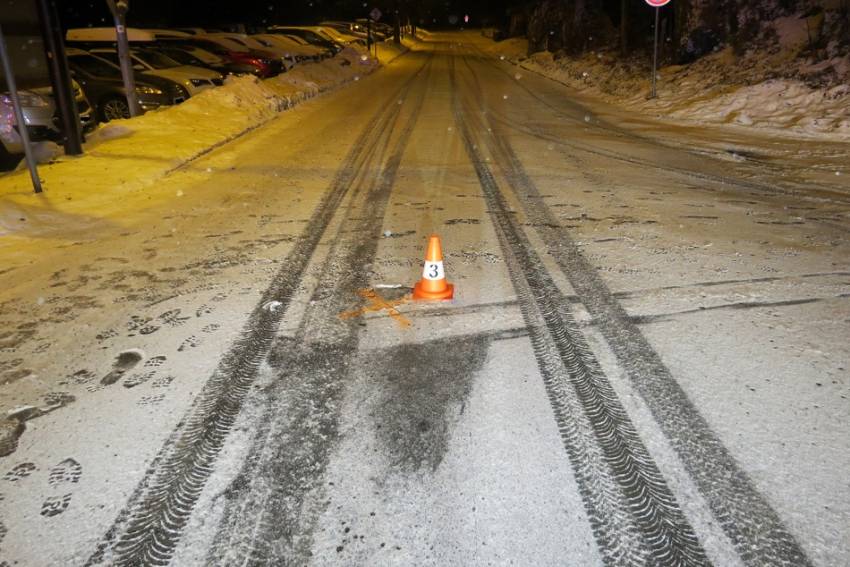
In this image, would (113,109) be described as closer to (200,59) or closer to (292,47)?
(200,59)

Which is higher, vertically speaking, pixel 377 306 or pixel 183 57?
pixel 183 57

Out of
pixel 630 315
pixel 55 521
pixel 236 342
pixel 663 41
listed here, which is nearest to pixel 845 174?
pixel 630 315

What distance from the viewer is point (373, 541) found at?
2.28 metres

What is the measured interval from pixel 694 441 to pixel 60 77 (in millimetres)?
9893

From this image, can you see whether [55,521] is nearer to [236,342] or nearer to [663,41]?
[236,342]

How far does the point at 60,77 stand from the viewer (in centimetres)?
880

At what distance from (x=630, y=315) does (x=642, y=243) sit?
1.66 meters

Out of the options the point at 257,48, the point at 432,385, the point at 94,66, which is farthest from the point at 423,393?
the point at 257,48

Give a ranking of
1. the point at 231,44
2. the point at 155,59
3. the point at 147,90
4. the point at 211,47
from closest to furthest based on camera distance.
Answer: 1. the point at 147,90
2. the point at 155,59
3. the point at 211,47
4. the point at 231,44

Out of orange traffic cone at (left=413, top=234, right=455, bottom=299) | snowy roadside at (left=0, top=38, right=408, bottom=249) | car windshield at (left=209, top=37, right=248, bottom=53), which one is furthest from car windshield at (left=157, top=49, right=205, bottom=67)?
orange traffic cone at (left=413, top=234, right=455, bottom=299)

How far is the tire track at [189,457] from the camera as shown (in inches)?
89.4

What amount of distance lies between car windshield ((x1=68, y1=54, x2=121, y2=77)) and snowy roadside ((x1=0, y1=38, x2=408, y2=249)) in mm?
2060

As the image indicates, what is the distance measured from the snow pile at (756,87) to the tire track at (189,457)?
36.7 feet

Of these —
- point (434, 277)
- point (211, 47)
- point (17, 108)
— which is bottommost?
point (434, 277)
